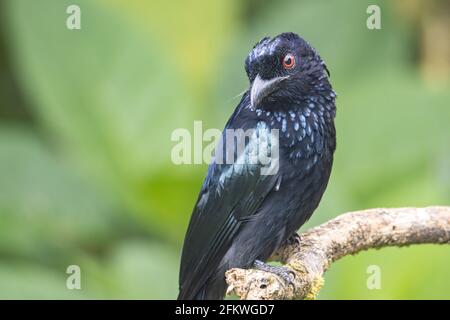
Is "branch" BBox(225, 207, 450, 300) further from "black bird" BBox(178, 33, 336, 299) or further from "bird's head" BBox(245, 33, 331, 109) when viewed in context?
"bird's head" BBox(245, 33, 331, 109)

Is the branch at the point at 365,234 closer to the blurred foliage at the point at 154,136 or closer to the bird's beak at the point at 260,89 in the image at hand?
the bird's beak at the point at 260,89

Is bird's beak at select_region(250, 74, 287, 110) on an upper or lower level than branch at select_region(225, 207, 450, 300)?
upper

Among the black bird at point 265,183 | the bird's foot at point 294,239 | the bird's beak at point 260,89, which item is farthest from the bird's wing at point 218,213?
the bird's beak at point 260,89

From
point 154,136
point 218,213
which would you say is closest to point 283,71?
point 218,213

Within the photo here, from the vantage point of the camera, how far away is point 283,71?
380 centimetres

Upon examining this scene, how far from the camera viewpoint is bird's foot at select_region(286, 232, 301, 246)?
161 inches

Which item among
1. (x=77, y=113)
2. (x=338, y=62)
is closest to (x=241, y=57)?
(x=338, y=62)

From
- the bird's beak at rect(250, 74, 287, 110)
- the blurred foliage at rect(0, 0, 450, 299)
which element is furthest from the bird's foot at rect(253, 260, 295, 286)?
the blurred foliage at rect(0, 0, 450, 299)

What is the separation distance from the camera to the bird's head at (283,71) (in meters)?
3.66

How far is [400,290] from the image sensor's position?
195 inches

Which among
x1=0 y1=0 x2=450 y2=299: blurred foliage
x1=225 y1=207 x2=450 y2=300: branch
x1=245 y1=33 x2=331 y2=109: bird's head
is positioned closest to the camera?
x1=245 y1=33 x2=331 y2=109: bird's head

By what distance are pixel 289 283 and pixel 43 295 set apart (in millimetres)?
1820

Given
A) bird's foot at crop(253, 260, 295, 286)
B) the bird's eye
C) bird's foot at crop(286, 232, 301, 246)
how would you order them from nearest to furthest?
bird's foot at crop(253, 260, 295, 286) < the bird's eye < bird's foot at crop(286, 232, 301, 246)

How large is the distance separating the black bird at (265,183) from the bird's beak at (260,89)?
19 cm
